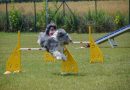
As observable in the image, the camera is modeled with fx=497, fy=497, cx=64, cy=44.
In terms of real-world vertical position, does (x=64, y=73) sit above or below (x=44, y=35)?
below

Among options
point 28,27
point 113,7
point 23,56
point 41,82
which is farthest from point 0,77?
point 113,7

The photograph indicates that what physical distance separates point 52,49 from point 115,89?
2.93m

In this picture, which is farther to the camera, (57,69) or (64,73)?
(57,69)

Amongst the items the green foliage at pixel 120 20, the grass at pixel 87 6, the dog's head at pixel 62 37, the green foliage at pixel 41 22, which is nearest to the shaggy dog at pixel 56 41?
the dog's head at pixel 62 37

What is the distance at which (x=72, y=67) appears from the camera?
1179 centimetres

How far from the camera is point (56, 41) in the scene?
11688 millimetres

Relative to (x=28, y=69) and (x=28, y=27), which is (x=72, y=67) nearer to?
(x=28, y=69)

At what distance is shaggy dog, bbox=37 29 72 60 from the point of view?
38.2 ft

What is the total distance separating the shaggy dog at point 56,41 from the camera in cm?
1164

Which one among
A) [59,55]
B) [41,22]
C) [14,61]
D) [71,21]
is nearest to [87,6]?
[71,21]

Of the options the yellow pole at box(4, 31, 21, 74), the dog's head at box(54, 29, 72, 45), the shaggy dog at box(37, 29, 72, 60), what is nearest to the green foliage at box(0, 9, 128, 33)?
the yellow pole at box(4, 31, 21, 74)

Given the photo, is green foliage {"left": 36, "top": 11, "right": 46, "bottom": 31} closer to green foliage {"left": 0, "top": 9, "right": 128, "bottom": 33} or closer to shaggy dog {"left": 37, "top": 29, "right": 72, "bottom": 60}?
green foliage {"left": 0, "top": 9, "right": 128, "bottom": 33}

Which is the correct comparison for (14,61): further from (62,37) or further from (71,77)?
(71,77)

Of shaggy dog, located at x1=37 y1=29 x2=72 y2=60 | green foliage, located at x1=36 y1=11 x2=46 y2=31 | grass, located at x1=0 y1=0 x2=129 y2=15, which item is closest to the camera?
shaggy dog, located at x1=37 y1=29 x2=72 y2=60
